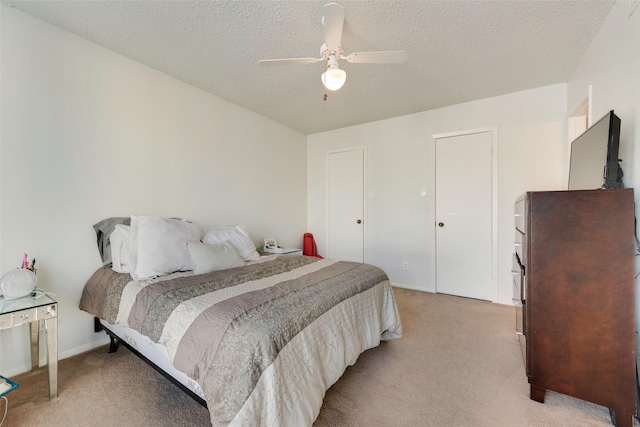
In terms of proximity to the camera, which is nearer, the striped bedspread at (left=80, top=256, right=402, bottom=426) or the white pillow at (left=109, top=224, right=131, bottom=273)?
the striped bedspread at (left=80, top=256, right=402, bottom=426)

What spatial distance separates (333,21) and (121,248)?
7.17ft

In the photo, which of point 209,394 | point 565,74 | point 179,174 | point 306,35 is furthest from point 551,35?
point 179,174

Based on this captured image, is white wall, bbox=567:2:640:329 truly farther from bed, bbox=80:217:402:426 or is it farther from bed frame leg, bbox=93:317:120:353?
bed frame leg, bbox=93:317:120:353

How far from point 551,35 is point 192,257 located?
10.7 ft

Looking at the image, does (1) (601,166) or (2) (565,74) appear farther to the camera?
(2) (565,74)

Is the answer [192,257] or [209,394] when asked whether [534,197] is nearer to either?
[209,394]

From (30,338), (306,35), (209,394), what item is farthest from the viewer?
(306,35)

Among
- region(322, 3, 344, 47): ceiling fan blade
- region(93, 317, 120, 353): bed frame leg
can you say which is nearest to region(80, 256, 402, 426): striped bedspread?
region(93, 317, 120, 353): bed frame leg

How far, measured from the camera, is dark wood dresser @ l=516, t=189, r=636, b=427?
4.54ft

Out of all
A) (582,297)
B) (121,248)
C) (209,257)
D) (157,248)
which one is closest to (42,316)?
(121,248)

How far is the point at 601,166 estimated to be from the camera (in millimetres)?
1647

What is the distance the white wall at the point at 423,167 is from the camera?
295 centimetres

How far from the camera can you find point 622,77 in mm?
1698

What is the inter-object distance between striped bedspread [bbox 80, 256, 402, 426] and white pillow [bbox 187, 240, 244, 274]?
0.27ft
